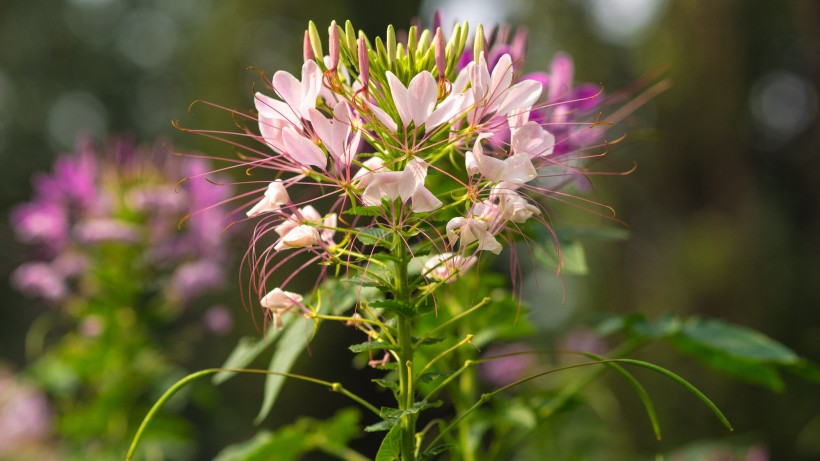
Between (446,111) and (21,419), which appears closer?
(446,111)

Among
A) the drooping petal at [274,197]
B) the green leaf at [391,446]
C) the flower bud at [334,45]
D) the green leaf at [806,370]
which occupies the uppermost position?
the flower bud at [334,45]

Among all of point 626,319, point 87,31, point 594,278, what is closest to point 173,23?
point 87,31

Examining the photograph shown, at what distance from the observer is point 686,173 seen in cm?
583

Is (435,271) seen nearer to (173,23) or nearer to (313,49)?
(313,49)

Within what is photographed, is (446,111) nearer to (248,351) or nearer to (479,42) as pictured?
(479,42)

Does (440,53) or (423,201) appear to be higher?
(440,53)

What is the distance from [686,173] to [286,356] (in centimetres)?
547

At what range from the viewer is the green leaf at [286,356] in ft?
3.42

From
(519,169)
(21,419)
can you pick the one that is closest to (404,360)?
(519,169)

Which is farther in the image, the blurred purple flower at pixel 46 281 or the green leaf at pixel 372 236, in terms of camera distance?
the blurred purple flower at pixel 46 281

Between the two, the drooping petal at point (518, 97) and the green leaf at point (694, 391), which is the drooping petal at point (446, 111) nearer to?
the drooping petal at point (518, 97)

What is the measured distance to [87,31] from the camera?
12609mm

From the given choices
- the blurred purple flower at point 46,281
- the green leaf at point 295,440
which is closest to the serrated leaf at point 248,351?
the green leaf at point 295,440

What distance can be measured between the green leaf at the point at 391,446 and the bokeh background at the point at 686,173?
1.62 metres
